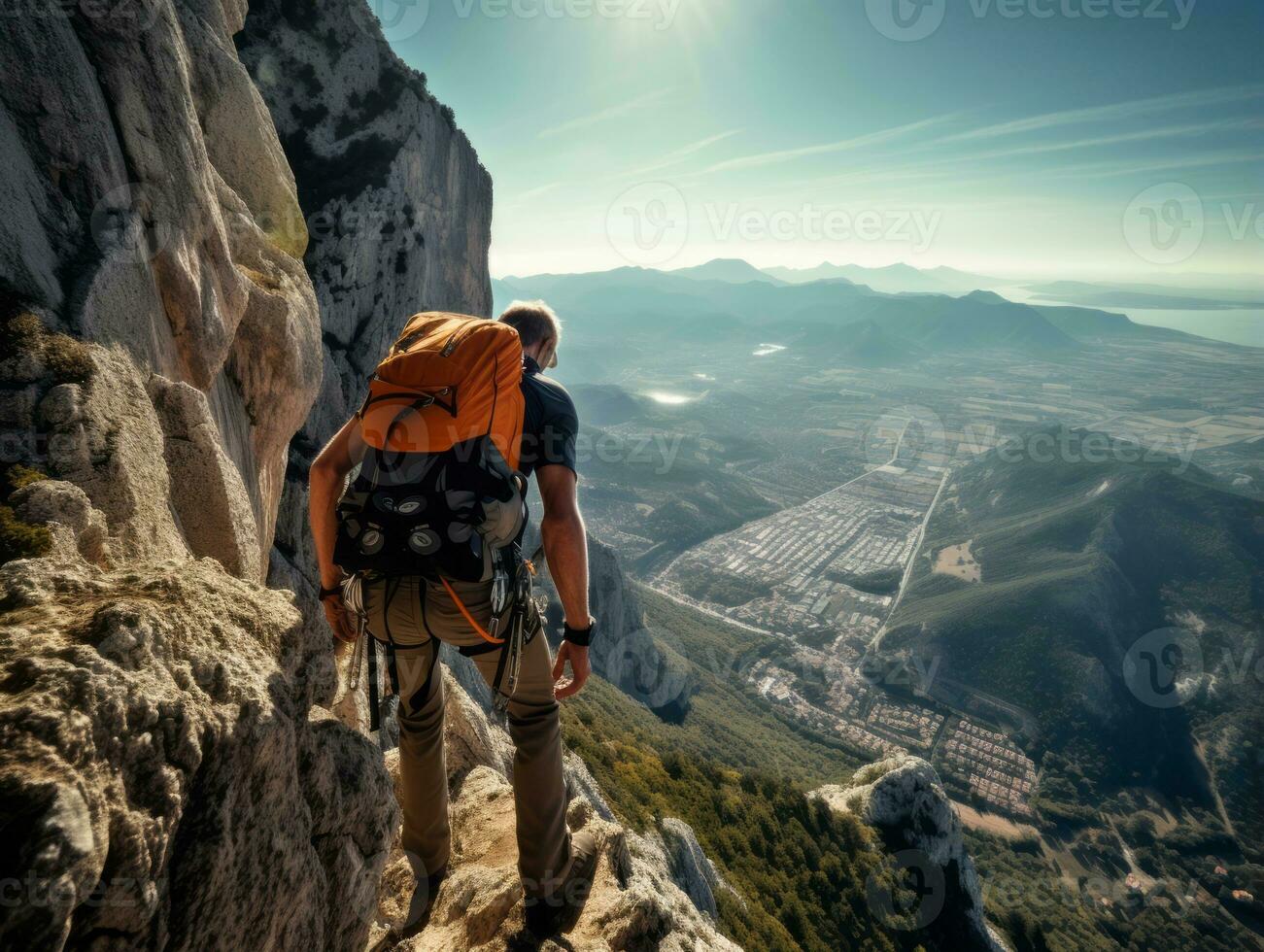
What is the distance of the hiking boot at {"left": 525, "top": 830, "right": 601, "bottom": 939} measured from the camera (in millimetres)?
4688

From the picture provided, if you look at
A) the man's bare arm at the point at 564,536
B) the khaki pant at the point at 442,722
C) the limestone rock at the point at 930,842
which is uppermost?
the man's bare arm at the point at 564,536

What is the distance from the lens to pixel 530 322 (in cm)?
483

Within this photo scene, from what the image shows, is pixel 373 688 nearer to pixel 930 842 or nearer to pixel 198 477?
pixel 198 477

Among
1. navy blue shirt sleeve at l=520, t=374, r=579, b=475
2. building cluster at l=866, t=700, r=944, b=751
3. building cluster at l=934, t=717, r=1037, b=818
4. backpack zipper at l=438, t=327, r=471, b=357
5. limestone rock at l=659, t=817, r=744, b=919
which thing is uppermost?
backpack zipper at l=438, t=327, r=471, b=357

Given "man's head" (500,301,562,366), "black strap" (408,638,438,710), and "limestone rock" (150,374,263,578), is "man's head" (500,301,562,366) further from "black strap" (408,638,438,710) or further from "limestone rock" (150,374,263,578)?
"limestone rock" (150,374,263,578)

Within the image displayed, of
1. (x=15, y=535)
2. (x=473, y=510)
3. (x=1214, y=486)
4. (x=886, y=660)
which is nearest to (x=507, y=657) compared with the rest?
(x=473, y=510)

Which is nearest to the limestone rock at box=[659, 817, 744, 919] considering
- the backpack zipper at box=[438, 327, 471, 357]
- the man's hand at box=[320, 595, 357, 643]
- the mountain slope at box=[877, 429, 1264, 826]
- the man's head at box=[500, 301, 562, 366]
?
the man's hand at box=[320, 595, 357, 643]

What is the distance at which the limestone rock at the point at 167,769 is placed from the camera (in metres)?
2.19

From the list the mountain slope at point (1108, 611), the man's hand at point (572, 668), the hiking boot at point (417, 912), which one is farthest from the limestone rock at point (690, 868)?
the mountain slope at point (1108, 611)

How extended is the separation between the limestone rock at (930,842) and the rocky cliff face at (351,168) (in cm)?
4057

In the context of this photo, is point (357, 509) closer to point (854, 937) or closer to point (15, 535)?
point (15, 535)

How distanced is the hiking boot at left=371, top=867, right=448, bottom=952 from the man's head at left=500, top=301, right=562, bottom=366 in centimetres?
468

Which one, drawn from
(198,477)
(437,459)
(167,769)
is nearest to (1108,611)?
(437,459)

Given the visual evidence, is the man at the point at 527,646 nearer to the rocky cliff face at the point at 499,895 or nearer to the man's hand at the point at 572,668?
the man's hand at the point at 572,668
